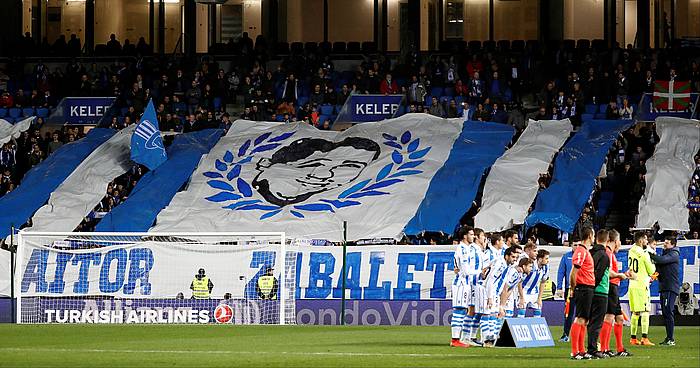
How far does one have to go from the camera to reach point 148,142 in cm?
3862

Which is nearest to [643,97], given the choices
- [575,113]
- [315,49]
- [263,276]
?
[575,113]

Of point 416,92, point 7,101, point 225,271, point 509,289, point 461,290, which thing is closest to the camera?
point 461,290

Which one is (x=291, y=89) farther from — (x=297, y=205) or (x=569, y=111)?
(x=569, y=111)

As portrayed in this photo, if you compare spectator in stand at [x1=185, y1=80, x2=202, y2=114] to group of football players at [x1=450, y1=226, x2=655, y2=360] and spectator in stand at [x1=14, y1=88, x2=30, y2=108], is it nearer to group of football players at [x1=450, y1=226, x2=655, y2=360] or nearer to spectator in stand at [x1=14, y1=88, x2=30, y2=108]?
spectator in stand at [x1=14, y1=88, x2=30, y2=108]

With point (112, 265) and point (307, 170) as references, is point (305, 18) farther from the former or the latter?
point (112, 265)

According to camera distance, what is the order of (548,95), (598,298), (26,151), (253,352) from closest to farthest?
(598,298), (253,352), (548,95), (26,151)

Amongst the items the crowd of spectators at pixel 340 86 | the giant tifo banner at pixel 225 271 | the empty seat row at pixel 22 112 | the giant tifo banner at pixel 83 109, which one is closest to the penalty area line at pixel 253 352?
the giant tifo banner at pixel 225 271

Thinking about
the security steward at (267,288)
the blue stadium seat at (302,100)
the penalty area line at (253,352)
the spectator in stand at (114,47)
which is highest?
the spectator in stand at (114,47)

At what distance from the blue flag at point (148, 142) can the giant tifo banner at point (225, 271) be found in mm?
7540

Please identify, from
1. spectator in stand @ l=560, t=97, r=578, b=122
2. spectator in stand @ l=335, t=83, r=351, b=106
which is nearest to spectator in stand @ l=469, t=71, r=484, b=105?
spectator in stand @ l=560, t=97, r=578, b=122

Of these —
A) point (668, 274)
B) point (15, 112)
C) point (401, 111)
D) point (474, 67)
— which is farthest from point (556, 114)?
point (15, 112)

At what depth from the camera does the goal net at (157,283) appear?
100 feet

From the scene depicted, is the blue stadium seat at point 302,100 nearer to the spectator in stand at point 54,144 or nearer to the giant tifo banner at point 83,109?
the giant tifo banner at point 83,109

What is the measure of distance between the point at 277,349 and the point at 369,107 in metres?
22.0
